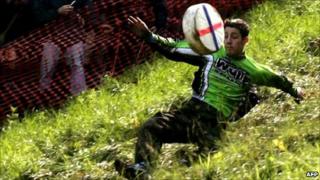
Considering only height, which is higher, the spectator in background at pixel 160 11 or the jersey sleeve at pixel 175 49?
the jersey sleeve at pixel 175 49

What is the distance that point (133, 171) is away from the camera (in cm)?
619

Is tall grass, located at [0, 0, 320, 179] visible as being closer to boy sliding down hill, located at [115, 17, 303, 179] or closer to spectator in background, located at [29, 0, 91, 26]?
boy sliding down hill, located at [115, 17, 303, 179]

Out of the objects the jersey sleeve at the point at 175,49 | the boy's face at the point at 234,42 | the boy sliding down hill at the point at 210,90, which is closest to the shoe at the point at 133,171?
the boy sliding down hill at the point at 210,90

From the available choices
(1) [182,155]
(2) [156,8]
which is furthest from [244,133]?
(2) [156,8]

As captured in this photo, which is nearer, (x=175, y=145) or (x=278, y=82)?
(x=278, y=82)

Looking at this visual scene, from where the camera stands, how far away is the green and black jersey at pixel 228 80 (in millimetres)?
6816

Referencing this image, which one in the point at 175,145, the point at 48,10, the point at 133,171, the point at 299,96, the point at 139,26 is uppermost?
the point at 139,26

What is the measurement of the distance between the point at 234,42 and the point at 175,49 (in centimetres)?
49

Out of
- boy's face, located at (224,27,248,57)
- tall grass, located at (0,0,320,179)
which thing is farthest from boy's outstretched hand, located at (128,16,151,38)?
tall grass, located at (0,0,320,179)

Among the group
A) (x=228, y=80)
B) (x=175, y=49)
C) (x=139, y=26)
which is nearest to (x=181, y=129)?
(x=228, y=80)

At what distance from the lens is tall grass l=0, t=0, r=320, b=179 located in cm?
590

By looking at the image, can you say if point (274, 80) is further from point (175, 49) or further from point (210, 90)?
point (175, 49)

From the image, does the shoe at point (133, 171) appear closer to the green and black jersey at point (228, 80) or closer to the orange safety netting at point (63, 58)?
the green and black jersey at point (228, 80)

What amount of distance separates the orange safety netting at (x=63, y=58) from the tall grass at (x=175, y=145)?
0.28 m
